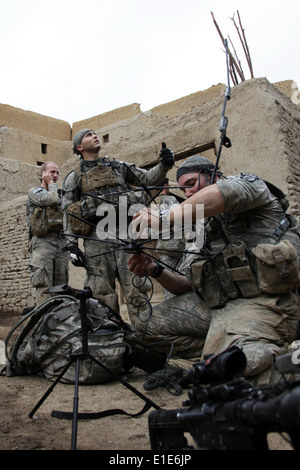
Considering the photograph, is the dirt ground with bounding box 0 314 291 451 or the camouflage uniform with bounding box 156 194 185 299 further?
the camouflage uniform with bounding box 156 194 185 299

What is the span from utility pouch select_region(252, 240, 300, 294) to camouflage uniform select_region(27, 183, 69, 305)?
110 inches

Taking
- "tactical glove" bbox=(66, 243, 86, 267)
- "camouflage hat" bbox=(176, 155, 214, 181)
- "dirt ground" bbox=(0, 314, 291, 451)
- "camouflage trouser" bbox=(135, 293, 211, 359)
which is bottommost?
"dirt ground" bbox=(0, 314, 291, 451)

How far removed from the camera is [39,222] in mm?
4414

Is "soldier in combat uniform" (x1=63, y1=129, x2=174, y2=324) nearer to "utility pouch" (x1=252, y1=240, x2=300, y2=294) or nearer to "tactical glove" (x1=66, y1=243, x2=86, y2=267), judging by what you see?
"tactical glove" (x1=66, y1=243, x2=86, y2=267)

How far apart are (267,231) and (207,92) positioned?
417 inches

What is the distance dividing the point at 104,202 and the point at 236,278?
165cm

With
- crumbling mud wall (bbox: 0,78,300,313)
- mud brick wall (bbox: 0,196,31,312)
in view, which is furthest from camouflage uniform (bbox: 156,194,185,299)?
mud brick wall (bbox: 0,196,31,312)

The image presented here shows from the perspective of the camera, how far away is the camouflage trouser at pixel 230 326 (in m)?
1.76

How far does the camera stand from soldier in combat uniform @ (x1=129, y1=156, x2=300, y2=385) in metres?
1.89

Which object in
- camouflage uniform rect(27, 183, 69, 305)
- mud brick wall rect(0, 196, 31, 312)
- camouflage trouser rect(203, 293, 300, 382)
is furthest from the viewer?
mud brick wall rect(0, 196, 31, 312)

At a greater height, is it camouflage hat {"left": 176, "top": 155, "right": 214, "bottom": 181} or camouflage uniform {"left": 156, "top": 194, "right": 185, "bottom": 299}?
camouflage hat {"left": 176, "top": 155, "right": 214, "bottom": 181}

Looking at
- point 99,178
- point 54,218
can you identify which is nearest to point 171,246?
point 99,178

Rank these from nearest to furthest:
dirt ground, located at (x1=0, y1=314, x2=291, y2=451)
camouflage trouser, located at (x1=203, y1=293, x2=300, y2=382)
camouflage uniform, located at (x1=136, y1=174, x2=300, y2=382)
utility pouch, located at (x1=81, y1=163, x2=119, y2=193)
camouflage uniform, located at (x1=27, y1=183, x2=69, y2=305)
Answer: dirt ground, located at (x1=0, y1=314, x2=291, y2=451), camouflage trouser, located at (x1=203, y1=293, x2=300, y2=382), camouflage uniform, located at (x1=136, y1=174, x2=300, y2=382), utility pouch, located at (x1=81, y1=163, x2=119, y2=193), camouflage uniform, located at (x1=27, y1=183, x2=69, y2=305)
